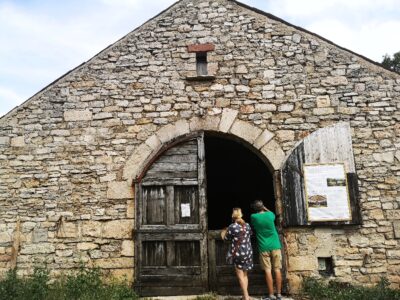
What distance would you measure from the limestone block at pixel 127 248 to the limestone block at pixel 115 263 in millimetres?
79

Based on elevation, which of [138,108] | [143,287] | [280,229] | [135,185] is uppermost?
[138,108]

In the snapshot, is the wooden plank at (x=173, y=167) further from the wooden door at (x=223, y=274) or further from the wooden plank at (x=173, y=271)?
the wooden plank at (x=173, y=271)

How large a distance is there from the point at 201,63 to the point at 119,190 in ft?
9.16

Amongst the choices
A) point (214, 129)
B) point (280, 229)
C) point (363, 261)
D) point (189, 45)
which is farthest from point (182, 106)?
point (363, 261)

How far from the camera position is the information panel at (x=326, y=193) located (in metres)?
6.19

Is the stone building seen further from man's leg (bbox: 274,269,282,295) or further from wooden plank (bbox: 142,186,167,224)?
man's leg (bbox: 274,269,282,295)

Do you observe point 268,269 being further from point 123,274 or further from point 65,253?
point 65,253

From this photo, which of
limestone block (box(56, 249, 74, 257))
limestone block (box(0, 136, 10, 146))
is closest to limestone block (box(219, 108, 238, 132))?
limestone block (box(56, 249, 74, 257))

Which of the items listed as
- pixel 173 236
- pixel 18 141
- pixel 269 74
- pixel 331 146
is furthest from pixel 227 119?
pixel 18 141

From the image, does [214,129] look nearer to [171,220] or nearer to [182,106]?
[182,106]

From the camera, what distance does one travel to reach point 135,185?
646 cm

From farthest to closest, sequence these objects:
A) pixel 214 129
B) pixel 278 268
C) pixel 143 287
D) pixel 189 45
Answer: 1. pixel 189 45
2. pixel 214 129
3. pixel 143 287
4. pixel 278 268

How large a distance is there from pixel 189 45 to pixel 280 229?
3711 mm

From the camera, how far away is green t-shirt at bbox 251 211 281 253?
225 inches
